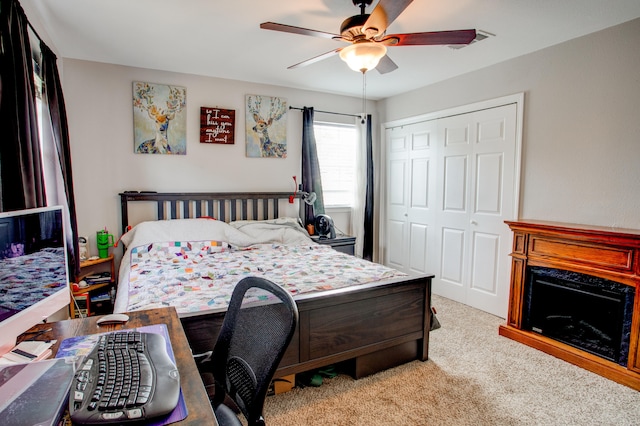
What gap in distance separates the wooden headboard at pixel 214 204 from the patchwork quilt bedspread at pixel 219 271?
54 centimetres

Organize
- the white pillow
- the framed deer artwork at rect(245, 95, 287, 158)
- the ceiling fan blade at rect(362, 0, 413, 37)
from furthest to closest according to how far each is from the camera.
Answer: the framed deer artwork at rect(245, 95, 287, 158) → the white pillow → the ceiling fan blade at rect(362, 0, 413, 37)

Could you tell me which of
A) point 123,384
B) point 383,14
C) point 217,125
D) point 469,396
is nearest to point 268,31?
point 383,14

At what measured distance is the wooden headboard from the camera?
3460mm

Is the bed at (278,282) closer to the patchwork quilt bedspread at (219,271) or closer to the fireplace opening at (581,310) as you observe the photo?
the patchwork quilt bedspread at (219,271)

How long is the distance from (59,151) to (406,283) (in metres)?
2.80

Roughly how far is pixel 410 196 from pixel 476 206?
3.13 ft

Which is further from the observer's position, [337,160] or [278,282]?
[337,160]

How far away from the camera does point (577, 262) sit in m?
2.56

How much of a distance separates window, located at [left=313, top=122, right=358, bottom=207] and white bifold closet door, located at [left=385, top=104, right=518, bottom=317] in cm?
53

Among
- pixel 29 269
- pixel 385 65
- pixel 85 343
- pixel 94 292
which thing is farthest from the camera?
pixel 94 292

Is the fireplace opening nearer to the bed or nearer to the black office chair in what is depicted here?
the bed

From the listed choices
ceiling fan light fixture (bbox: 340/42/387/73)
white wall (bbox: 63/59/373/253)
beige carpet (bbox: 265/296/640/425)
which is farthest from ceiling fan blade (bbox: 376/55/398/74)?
beige carpet (bbox: 265/296/640/425)

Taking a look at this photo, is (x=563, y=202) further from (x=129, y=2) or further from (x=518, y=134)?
Answer: (x=129, y=2)

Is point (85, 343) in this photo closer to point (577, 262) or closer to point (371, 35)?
point (371, 35)
